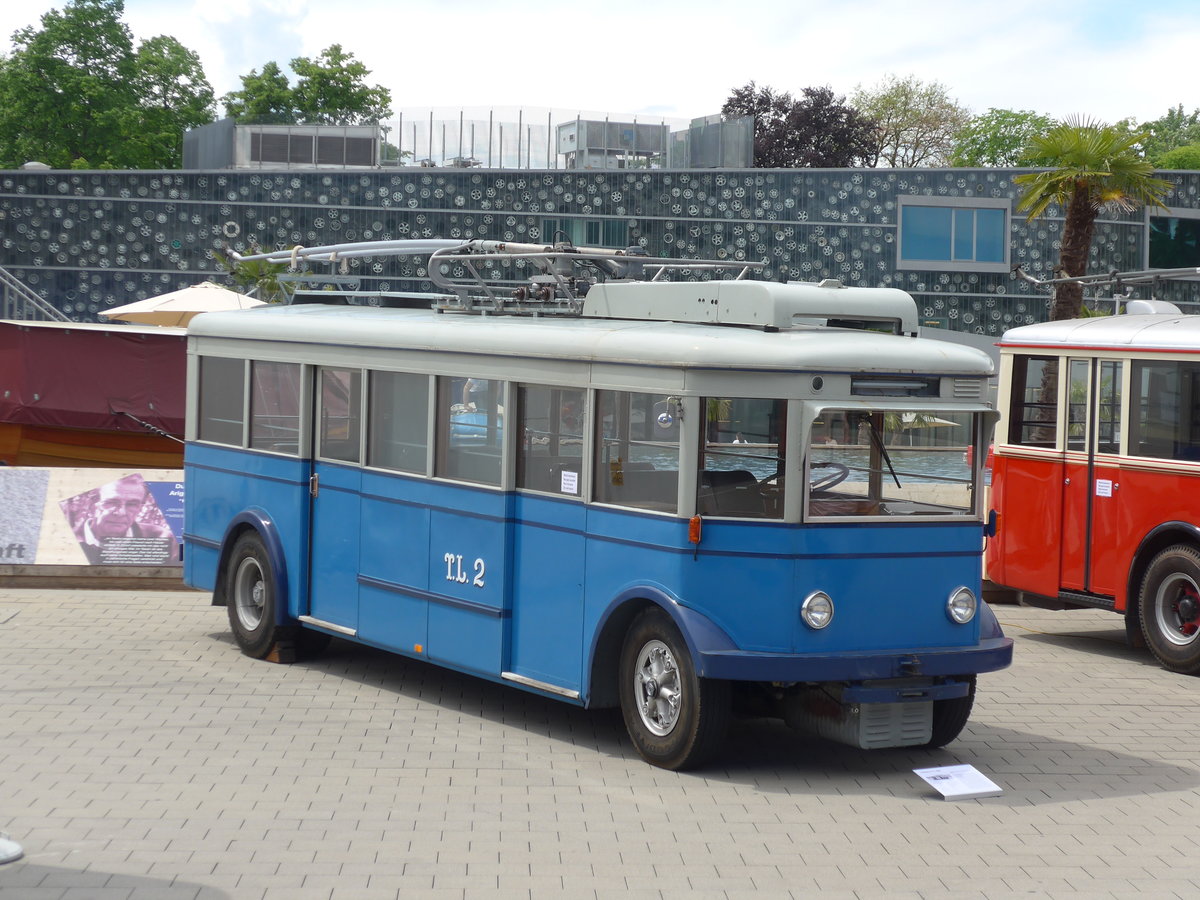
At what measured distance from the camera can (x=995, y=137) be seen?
87.8 meters

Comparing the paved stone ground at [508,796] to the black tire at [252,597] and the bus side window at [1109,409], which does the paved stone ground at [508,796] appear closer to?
the black tire at [252,597]

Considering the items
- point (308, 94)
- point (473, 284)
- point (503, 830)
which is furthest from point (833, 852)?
point (308, 94)

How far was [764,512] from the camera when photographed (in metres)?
8.16

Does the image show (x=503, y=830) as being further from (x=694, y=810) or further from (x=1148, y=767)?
(x=1148, y=767)

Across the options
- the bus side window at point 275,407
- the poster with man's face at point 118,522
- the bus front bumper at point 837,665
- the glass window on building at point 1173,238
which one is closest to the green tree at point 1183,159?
the glass window on building at point 1173,238

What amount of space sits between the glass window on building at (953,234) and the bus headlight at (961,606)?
142ft

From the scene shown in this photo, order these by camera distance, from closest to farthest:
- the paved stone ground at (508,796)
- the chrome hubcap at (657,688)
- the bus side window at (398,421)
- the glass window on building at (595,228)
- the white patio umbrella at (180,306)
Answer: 1. the paved stone ground at (508,796)
2. the chrome hubcap at (657,688)
3. the bus side window at (398,421)
4. the white patio umbrella at (180,306)
5. the glass window on building at (595,228)

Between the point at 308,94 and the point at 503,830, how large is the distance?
237 feet

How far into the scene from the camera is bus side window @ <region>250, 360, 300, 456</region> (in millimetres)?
11453

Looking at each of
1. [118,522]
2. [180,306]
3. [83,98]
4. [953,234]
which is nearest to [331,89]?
[83,98]

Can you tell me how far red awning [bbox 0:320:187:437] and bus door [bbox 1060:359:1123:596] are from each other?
445 inches

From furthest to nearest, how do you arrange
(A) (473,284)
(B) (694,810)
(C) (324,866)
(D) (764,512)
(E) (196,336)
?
(E) (196,336) → (A) (473,284) → (D) (764,512) → (B) (694,810) → (C) (324,866)

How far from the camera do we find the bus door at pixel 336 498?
35.4 feet

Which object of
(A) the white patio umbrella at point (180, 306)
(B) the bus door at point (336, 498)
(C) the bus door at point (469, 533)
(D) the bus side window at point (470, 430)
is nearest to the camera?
(C) the bus door at point (469, 533)
